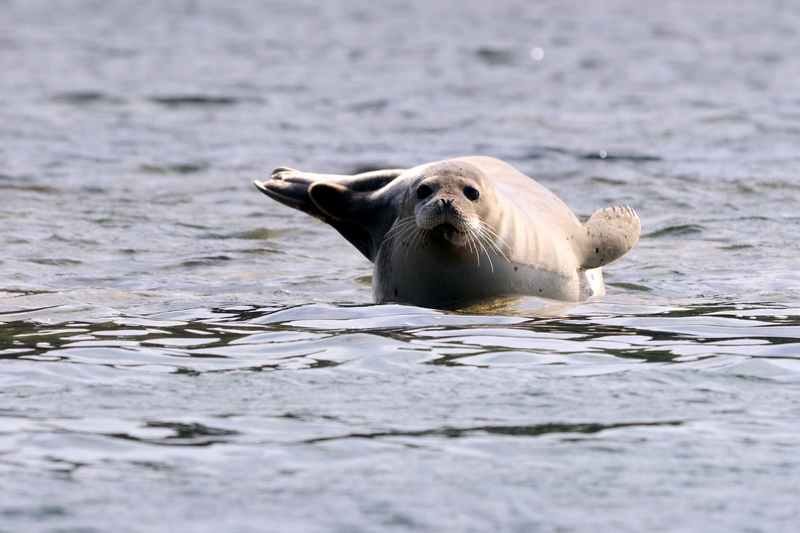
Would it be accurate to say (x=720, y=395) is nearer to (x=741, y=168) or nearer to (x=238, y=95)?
(x=741, y=168)

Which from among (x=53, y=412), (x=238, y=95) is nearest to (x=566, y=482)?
(x=53, y=412)

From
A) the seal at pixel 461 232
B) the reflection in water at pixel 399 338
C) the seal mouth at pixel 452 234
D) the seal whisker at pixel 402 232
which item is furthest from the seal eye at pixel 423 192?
the reflection in water at pixel 399 338

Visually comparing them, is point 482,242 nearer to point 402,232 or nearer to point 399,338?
point 402,232

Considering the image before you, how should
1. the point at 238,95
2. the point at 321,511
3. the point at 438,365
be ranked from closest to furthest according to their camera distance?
the point at 321,511 → the point at 438,365 → the point at 238,95

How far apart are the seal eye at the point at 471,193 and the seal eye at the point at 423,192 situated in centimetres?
17

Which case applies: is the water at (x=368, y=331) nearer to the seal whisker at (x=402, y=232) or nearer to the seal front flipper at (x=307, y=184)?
the seal whisker at (x=402, y=232)

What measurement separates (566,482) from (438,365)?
1527mm

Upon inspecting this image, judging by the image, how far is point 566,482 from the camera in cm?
388

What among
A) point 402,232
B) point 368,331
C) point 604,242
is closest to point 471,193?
point 402,232

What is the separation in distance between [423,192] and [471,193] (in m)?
0.23

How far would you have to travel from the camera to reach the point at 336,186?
7.58m

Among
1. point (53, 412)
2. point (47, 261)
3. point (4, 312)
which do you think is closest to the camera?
point (53, 412)

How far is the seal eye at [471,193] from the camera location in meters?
6.61

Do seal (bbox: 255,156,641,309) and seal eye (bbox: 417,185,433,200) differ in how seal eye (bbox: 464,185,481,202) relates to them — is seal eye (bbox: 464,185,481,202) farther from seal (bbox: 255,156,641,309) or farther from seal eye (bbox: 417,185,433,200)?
seal eye (bbox: 417,185,433,200)
